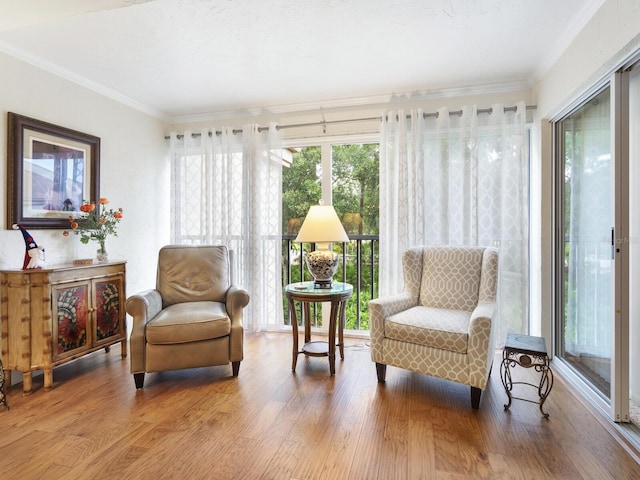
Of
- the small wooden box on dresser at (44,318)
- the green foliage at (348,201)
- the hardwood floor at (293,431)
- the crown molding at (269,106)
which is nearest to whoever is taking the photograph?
the hardwood floor at (293,431)

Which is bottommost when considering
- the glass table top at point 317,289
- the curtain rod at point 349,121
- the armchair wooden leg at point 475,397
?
the armchair wooden leg at point 475,397

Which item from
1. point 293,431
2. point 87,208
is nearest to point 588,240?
point 293,431

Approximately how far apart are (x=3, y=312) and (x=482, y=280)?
3.37 metres

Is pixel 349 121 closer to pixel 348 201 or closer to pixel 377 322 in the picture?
pixel 348 201

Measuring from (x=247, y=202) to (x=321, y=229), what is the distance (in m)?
1.19

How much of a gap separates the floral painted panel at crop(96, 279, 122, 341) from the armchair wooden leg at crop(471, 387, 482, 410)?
276 centimetres

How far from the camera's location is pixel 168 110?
3799 mm

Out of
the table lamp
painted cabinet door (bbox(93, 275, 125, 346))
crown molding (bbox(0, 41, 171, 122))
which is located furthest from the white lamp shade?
crown molding (bbox(0, 41, 171, 122))

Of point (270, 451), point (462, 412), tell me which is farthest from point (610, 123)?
point (270, 451)

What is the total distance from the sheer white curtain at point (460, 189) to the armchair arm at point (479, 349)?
115 cm

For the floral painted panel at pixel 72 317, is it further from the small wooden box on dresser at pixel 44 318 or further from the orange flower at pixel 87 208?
the orange flower at pixel 87 208

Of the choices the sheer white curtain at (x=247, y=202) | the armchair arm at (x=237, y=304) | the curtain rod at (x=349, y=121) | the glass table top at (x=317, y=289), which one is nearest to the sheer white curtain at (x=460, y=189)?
the curtain rod at (x=349, y=121)

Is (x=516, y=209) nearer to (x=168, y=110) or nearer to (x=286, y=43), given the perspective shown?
(x=286, y=43)

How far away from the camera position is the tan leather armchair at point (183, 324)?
7.77 feet
